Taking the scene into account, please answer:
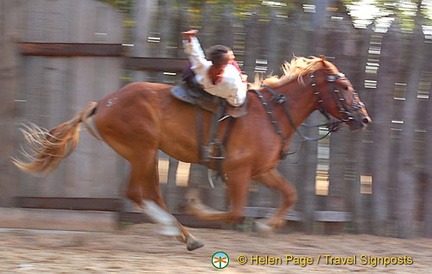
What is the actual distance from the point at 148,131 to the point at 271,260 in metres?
1.65

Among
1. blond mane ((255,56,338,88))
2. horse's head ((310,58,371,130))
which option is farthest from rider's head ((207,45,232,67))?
horse's head ((310,58,371,130))

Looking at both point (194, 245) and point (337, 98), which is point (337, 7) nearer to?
point (337, 98)

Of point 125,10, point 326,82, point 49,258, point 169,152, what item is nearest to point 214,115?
point 169,152

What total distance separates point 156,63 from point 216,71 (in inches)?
50.2

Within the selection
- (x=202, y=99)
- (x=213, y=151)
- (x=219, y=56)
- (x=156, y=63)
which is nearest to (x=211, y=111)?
(x=202, y=99)

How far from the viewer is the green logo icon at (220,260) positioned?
5.41m

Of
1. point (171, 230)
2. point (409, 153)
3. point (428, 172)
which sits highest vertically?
point (409, 153)

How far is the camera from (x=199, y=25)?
269 inches

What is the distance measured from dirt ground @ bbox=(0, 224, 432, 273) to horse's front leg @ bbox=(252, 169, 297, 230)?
0.28 m

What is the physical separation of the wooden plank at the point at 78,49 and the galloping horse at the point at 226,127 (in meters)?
0.80

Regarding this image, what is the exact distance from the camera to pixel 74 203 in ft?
22.3

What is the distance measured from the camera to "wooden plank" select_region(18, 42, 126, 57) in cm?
673

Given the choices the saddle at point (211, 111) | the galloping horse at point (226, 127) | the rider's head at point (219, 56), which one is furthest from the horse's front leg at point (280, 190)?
the rider's head at point (219, 56)

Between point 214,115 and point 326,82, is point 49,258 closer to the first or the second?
point 214,115
